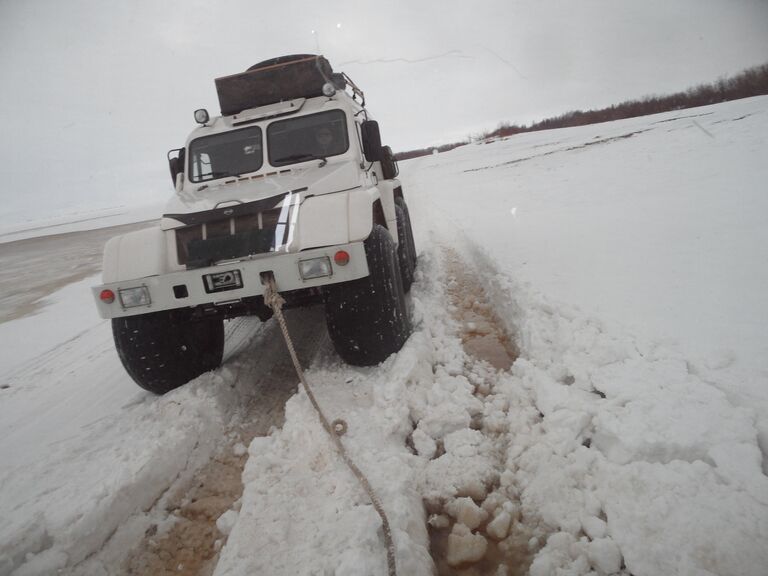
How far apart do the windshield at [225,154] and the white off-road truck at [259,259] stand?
20 millimetres

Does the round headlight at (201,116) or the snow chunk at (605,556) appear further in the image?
the round headlight at (201,116)

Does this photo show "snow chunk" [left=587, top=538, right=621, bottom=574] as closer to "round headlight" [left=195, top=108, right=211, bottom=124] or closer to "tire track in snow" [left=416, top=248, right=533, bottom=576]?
"tire track in snow" [left=416, top=248, right=533, bottom=576]

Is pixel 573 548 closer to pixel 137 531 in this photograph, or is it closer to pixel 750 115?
pixel 137 531

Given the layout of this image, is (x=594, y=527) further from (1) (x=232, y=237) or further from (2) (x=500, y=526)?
(1) (x=232, y=237)

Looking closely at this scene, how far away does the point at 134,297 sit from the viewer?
286 centimetres

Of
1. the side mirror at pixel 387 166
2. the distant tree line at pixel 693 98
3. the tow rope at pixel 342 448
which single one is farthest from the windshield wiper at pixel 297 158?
the distant tree line at pixel 693 98

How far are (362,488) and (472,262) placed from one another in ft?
14.3

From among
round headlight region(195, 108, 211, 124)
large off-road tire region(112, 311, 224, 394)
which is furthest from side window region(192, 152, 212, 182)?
large off-road tire region(112, 311, 224, 394)

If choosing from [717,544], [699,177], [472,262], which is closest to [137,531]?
[717,544]

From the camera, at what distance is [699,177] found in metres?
7.35

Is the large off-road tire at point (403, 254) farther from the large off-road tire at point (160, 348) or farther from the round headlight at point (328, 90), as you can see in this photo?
the large off-road tire at point (160, 348)

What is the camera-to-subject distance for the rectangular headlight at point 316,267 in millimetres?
2715

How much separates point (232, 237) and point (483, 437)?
2.18m

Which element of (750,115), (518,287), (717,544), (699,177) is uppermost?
(750,115)
